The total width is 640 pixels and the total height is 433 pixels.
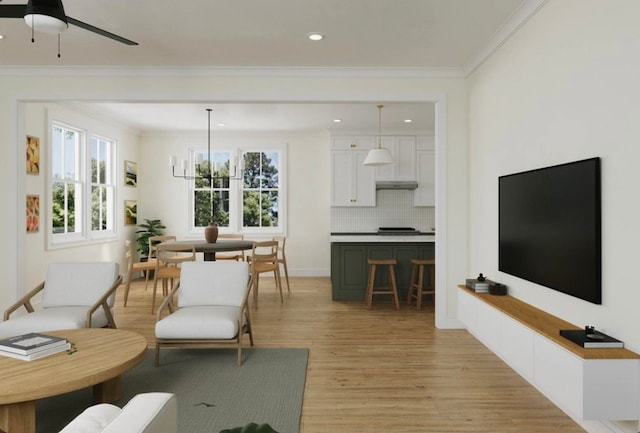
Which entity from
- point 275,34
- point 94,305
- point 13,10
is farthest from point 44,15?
point 94,305

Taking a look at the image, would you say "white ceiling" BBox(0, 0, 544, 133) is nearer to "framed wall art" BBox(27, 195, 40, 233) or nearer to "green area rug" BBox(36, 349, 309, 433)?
"framed wall art" BBox(27, 195, 40, 233)

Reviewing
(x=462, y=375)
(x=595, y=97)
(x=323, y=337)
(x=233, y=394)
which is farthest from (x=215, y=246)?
(x=595, y=97)

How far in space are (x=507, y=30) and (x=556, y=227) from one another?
181 cm

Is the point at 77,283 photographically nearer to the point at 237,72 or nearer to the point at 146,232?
the point at 237,72

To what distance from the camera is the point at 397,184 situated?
25.9 feet

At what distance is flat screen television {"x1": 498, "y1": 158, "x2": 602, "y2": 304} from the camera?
8.23 feet

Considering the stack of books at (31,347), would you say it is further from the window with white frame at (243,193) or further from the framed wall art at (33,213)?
the window with white frame at (243,193)

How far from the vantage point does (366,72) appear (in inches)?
189

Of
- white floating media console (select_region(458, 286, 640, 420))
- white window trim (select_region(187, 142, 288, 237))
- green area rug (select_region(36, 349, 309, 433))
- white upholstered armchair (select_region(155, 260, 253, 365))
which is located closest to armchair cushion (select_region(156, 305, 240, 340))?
white upholstered armchair (select_region(155, 260, 253, 365))

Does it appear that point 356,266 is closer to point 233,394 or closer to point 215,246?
point 215,246

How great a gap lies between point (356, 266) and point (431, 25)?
357cm

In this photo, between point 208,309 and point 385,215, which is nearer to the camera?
point 208,309

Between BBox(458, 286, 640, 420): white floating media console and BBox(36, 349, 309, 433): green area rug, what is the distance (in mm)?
1463

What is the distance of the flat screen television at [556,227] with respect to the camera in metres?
2.51
